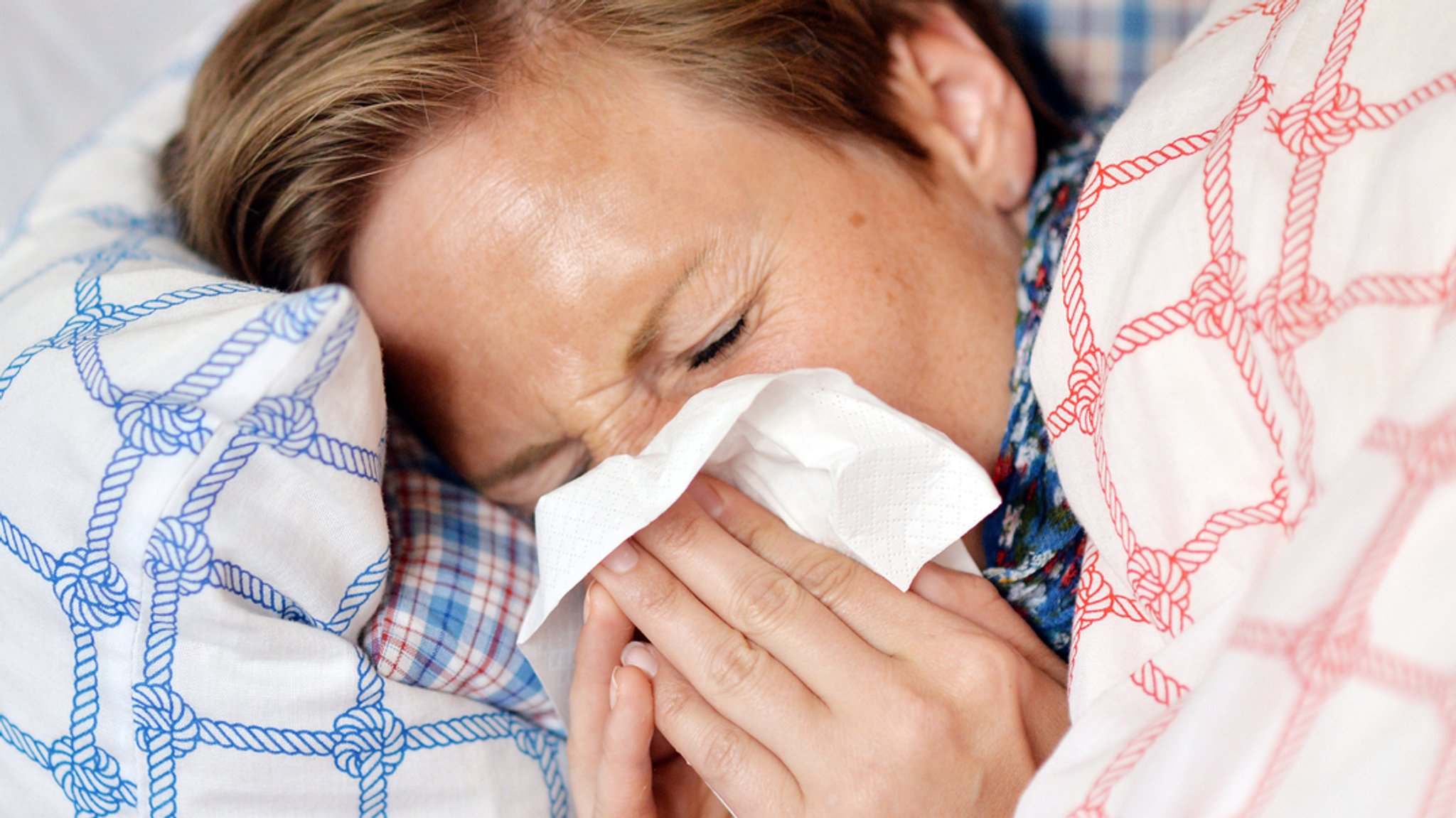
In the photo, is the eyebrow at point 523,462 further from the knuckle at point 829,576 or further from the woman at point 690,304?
the knuckle at point 829,576

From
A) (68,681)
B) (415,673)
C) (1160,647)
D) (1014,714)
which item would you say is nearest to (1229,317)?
(1160,647)

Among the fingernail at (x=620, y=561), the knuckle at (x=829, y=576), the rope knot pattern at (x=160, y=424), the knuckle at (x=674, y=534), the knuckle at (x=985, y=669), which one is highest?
the rope knot pattern at (x=160, y=424)

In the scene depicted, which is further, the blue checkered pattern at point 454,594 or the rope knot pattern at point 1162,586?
the blue checkered pattern at point 454,594

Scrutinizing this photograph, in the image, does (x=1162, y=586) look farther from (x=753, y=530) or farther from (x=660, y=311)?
(x=660, y=311)

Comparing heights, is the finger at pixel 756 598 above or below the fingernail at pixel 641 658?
above

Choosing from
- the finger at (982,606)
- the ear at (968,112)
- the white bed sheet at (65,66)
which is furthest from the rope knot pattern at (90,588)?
the white bed sheet at (65,66)

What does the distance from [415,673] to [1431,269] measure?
80 centimetres

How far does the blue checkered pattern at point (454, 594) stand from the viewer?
94 centimetres

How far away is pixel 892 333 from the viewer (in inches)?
37.0

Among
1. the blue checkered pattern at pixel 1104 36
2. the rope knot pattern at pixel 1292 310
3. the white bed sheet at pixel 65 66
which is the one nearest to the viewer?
the rope knot pattern at pixel 1292 310

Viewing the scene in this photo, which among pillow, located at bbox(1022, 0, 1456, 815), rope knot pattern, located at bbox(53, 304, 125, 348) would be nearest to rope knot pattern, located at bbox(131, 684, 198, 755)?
rope knot pattern, located at bbox(53, 304, 125, 348)

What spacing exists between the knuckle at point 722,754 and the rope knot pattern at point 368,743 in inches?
10.2

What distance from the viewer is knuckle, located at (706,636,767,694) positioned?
84 centimetres

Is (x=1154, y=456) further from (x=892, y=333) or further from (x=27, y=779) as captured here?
(x=27, y=779)
